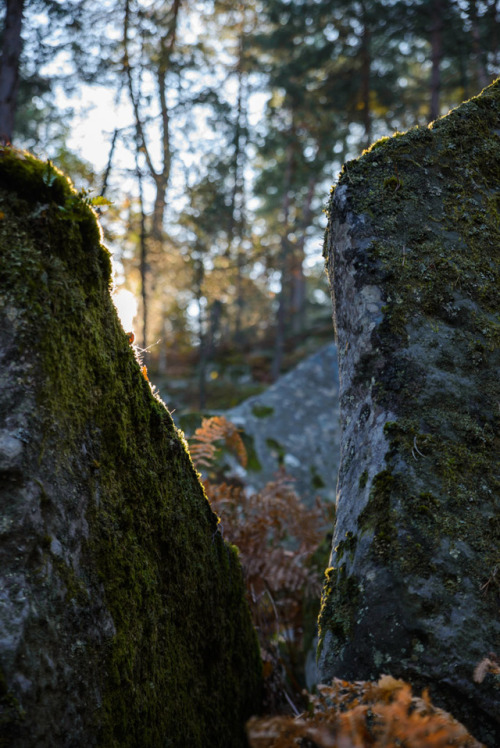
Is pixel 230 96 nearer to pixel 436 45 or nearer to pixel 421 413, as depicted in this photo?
pixel 436 45

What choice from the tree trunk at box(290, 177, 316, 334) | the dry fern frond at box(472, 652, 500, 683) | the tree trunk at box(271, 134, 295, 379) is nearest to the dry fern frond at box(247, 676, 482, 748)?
the dry fern frond at box(472, 652, 500, 683)

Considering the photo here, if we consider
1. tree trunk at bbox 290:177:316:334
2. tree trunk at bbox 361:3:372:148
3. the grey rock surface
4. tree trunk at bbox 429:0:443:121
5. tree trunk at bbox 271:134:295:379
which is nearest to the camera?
the grey rock surface

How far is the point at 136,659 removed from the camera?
182 cm

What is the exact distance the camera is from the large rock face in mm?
1808

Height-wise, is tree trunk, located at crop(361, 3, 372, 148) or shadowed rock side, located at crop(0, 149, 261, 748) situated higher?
tree trunk, located at crop(361, 3, 372, 148)

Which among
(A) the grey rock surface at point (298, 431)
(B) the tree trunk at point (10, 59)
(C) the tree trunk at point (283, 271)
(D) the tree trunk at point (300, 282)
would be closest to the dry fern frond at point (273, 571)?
(A) the grey rock surface at point (298, 431)

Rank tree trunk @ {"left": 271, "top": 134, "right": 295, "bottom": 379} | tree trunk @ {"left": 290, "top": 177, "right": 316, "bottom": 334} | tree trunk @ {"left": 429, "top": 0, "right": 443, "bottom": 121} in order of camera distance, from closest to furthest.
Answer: tree trunk @ {"left": 429, "top": 0, "right": 443, "bottom": 121} < tree trunk @ {"left": 271, "top": 134, "right": 295, "bottom": 379} < tree trunk @ {"left": 290, "top": 177, "right": 316, "bottom": 334}

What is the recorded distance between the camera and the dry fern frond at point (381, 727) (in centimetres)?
128

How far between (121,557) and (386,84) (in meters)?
17.9

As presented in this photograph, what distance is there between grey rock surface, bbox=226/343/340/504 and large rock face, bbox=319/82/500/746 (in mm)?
3917

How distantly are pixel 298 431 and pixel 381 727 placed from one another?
19.8 feet

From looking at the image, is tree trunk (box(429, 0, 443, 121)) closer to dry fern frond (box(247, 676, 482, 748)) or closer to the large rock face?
the large rock face

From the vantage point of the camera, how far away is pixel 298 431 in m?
7.41

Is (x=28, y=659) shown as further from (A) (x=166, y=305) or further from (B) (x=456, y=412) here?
(A) (x=166, y=305)
